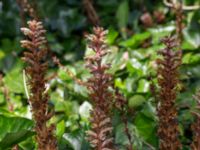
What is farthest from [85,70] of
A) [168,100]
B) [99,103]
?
[99,103]

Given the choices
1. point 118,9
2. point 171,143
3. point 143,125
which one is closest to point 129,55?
point 118,9

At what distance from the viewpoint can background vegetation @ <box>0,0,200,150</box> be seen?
1.53m

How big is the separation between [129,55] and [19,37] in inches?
30.1

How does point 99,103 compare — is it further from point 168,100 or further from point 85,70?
point 85,70

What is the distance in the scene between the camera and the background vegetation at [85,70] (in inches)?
60.2

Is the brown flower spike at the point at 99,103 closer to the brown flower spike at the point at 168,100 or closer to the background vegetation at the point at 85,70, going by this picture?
the brown flower spike at the point at 168,100

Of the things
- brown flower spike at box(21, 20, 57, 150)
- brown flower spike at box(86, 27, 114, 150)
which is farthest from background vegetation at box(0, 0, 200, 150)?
brown flower spike at box(86, 27, 114, 150)

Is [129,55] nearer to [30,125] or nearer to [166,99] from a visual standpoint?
[30,125]

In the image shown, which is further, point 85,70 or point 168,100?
point 85,70

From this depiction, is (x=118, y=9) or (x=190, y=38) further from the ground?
(x=118, y=9)

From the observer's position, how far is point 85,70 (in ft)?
7.28

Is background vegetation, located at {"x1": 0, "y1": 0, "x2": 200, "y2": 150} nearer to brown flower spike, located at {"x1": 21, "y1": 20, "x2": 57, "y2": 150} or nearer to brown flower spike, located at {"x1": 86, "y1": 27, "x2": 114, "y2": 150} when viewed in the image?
brown flower spike, located at {"x1": 21, "y1": 20, "x2": 57, "y2": 150}

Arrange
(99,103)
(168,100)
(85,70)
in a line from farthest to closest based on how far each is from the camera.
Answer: (85,70) → (168,100) → (99,103)

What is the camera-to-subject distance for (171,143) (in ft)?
3.38
